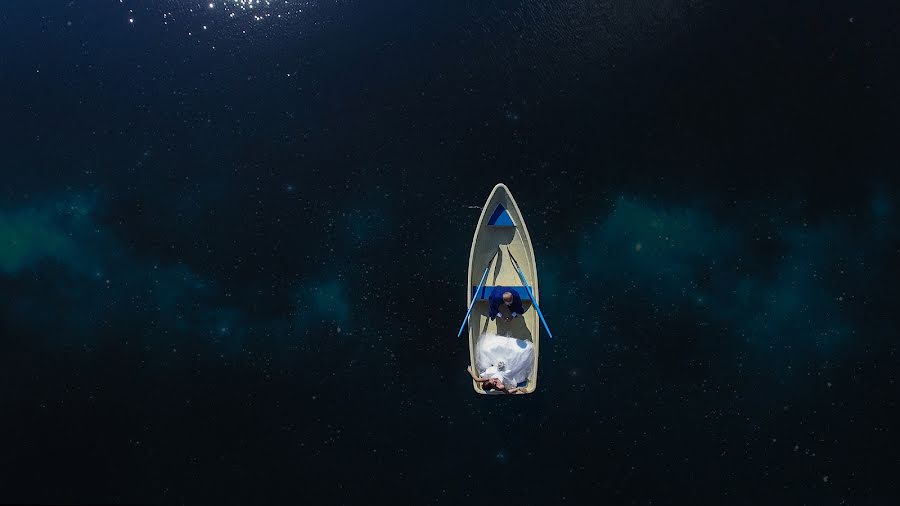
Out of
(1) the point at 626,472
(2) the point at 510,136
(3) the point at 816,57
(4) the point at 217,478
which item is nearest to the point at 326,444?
(4) the point at 217,478

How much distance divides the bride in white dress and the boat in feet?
0.36

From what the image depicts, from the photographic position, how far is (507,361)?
27.0 feet

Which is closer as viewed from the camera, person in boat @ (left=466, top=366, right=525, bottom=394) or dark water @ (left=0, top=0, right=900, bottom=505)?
person in boat @ (left=466, top=366, right=525, bottom=394)

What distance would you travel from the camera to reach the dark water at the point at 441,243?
343 inches

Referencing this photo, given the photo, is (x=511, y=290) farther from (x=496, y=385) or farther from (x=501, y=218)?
(x=496, y=385)

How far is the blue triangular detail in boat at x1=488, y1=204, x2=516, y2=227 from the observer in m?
8.33

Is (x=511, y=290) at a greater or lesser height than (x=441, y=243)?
lesser

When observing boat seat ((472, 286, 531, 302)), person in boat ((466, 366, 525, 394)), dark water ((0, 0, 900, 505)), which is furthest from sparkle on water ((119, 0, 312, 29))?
person in boat ((466, 366, 525, 394))

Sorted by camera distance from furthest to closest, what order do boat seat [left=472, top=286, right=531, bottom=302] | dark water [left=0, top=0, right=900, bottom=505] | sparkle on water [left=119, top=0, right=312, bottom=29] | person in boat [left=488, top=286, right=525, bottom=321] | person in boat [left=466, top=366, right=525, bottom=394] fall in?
1. sparkle on water [left=119, top=0, right=312, bottom=29]
2. dark water [left=0, top=0, right=900, bottom=505]
3. boat seat [left=472, top=286, right=531, bottom=302]
4. person in boat [left=488, top=286, right=525, bottom=321]
5. person in boat [left=466, top=366, right=525, bottom=394]

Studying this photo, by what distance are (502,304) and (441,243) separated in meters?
1.14

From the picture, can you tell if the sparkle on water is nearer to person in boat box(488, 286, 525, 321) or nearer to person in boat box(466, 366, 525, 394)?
person in boat box(488, 286, 525, 321)

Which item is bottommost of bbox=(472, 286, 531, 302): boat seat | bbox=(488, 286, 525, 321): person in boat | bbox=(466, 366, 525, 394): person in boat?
bbox=(466, 366, 525, 394): person in boat

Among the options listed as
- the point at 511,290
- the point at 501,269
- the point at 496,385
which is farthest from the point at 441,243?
the point at 496,385

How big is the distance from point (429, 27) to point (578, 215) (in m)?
3.10
